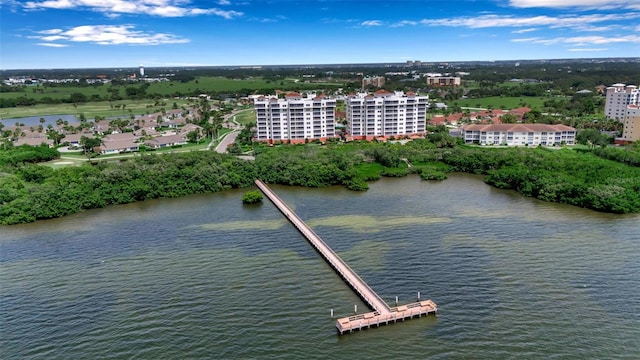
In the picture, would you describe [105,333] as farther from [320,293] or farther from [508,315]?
[508,315]

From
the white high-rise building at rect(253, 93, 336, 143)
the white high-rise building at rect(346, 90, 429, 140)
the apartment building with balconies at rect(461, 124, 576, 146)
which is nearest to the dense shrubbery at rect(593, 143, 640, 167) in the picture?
the apartment building with balconies at rect(461, 124, 576, 146)

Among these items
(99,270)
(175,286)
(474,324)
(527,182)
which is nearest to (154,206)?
(99,270)

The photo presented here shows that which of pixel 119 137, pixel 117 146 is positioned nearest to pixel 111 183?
pixel 117 146

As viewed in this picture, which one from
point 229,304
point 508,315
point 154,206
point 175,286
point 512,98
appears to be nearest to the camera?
point 508,315

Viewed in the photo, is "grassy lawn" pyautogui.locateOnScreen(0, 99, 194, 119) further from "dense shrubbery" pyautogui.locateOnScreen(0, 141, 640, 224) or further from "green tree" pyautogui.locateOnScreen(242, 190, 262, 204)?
"green tree" pyautogui.locateOnScreen(242, 190, 262, 204)

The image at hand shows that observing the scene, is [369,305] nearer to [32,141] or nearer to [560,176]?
[560,176]
